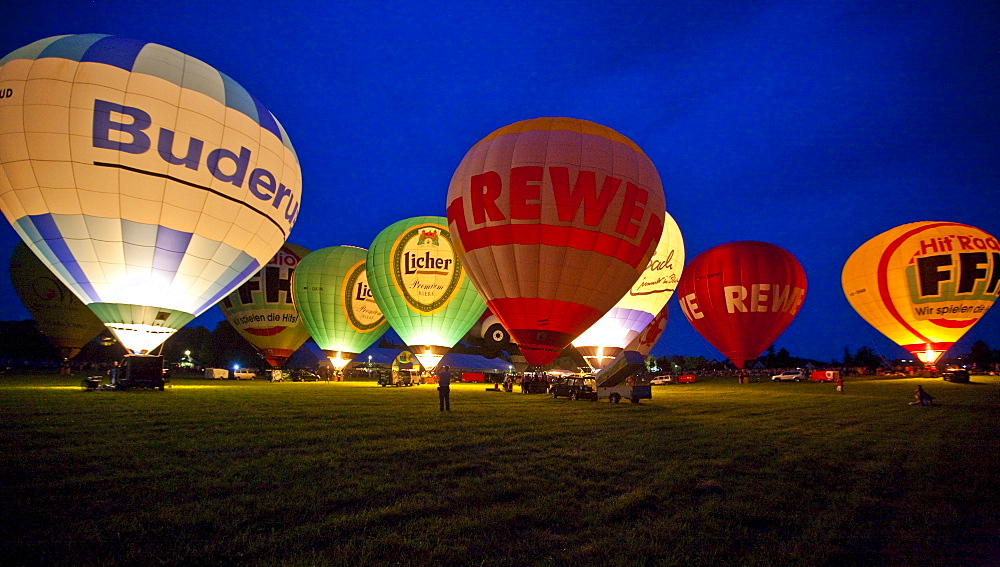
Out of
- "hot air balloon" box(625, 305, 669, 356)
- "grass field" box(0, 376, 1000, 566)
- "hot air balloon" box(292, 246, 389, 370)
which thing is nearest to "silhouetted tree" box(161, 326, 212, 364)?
"hot air balloon" box(292, 246, 389, 370)

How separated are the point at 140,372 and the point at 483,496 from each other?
56.2 ft

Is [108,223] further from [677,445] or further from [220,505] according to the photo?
[677,445]

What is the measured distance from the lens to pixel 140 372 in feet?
54.2

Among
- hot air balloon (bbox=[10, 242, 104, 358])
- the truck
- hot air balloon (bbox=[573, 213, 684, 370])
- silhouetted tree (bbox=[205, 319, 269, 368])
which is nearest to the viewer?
the truck

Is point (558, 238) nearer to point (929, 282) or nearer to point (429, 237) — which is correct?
point (429, 237)

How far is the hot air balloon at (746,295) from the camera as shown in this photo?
2798 centimetres

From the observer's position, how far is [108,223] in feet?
45.2

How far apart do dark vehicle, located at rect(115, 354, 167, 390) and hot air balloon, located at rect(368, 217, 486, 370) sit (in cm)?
1202

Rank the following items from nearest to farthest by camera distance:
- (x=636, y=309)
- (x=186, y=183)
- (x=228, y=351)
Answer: (x=186, y=183) < (x=636, y=309) < (x=228, y=351)

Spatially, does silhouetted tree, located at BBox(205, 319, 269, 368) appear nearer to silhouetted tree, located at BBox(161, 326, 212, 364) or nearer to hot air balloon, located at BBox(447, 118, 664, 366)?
silhouetted tree, located at BBox(161, 326, 212, 364)

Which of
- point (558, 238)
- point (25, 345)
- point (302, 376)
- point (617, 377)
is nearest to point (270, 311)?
point (302, 376)

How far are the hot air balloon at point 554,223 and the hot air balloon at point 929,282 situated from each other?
23.5 metres

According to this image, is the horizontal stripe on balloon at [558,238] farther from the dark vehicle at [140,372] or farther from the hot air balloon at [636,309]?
the dark vehicle at [140,372]

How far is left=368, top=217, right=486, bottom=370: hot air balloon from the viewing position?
1046 inches
